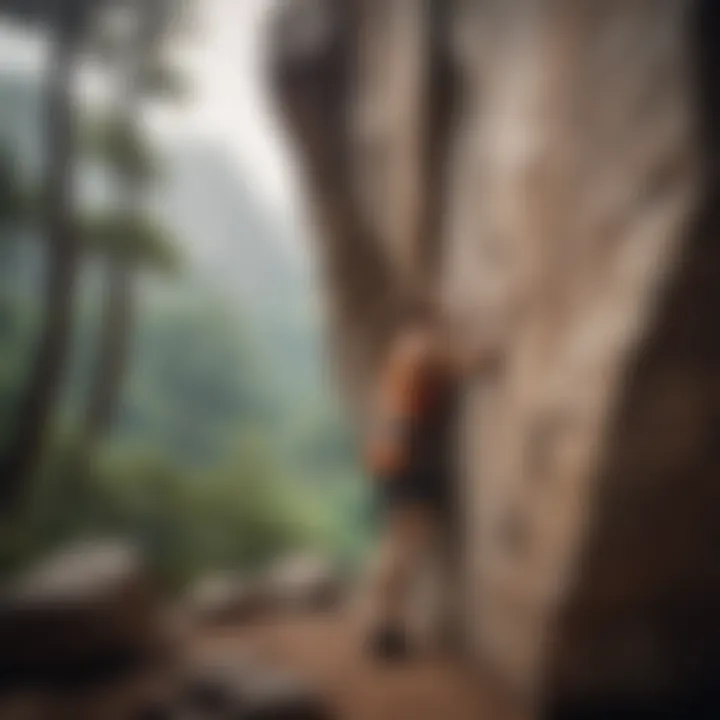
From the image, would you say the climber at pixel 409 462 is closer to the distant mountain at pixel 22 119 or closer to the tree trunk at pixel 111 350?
the tree trunk at pixel 111 350

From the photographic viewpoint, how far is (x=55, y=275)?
156 centimetres

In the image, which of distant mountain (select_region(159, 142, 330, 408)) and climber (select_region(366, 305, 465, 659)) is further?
climber (select_region(366, 305, 465, 659))

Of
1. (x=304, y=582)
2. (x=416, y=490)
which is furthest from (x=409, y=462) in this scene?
(x=304, y=582)

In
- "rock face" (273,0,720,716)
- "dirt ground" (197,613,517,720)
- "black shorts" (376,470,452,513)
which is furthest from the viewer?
"black shorts" (376,470,452,513)

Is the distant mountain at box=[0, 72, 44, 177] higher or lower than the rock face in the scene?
higher

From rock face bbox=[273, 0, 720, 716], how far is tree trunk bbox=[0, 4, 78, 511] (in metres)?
0.47

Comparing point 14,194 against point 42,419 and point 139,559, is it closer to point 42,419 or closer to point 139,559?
point 42,419

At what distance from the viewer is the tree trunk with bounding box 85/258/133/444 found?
1.55 m

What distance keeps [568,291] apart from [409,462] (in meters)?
0.47

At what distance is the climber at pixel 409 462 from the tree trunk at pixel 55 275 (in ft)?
2.02

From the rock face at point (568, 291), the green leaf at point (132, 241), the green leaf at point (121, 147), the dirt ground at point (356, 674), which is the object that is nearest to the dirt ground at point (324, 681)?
the dirt ground at point (356, 674)

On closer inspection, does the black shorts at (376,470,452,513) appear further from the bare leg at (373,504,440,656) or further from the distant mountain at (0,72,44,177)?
the distant mountain at (0,72,44,177)

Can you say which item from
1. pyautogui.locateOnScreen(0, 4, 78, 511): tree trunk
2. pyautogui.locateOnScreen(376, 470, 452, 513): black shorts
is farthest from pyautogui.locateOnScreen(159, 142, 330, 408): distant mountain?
pyautogui.locateOnScreen(376, 470, 452, 513): black shorts

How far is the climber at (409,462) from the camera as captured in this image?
1.81 m
